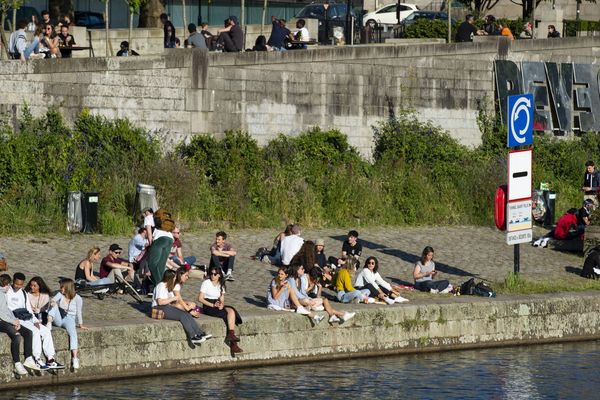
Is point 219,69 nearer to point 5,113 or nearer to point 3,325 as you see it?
point 5,113

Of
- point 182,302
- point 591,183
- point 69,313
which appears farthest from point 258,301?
point 591,183

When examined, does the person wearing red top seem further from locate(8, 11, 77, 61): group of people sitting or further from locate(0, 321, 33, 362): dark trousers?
locate(0, 321, 33, 362): dark trousers

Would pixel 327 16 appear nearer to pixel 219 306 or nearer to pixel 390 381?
pixel 219 306

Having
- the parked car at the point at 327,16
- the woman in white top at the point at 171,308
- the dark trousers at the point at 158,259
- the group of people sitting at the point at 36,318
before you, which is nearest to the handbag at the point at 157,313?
the woman in white top at the point at 171,308

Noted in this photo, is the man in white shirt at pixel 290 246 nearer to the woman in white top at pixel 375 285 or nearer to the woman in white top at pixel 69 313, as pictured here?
the woman in white top at pixel 375 285

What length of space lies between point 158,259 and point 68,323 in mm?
3234

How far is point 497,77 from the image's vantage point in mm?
38281

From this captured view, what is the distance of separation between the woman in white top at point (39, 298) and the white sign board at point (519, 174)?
901 centimetres

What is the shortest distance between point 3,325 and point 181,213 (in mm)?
10941

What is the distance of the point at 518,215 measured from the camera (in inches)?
1030

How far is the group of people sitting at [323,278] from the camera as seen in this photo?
2234cm

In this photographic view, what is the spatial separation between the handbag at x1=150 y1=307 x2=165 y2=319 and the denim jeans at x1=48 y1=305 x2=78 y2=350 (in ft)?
5.07

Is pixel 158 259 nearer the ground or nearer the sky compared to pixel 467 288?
nearer the sky

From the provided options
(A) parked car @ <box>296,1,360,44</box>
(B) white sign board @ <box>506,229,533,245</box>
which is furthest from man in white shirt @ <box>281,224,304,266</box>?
(A) parked car @ <box>296,1,360,44</box>
